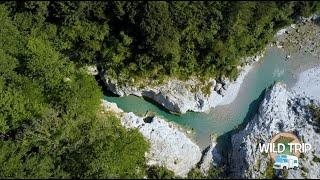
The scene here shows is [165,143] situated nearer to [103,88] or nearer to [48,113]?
[103,88]

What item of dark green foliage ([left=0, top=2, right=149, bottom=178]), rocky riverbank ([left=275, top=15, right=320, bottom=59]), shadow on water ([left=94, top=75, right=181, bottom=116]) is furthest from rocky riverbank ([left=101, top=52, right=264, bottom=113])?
dark green foliage ([left=0, top=2, right=149, bottom=178])

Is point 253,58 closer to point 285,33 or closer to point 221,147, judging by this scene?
point 285,33

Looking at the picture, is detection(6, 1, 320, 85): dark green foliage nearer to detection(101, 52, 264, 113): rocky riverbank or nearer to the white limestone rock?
detection(101, 52, 264, 113): rocky riverbank

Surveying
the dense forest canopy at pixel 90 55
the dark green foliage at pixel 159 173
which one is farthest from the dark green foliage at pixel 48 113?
the dark green foliage at pixel 159 173

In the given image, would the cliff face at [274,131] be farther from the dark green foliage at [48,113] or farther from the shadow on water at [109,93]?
the dark green foliage at [48,113]

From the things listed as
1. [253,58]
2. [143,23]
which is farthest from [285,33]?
[143,23]
